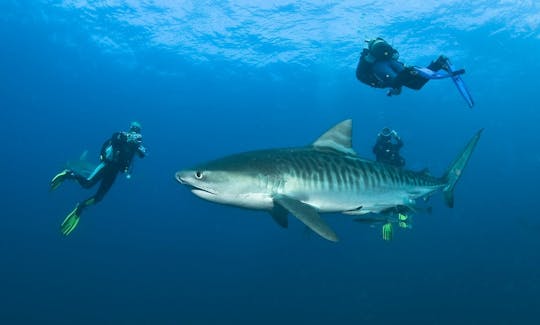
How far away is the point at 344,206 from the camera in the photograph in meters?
4.62

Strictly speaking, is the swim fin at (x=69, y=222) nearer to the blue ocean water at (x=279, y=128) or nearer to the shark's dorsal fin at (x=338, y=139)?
the blue ocean water at (x=279, y=128)

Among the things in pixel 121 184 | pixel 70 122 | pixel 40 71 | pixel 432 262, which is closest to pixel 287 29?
pixel 432 262

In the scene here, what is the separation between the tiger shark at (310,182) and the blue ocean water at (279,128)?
2717 millimetres

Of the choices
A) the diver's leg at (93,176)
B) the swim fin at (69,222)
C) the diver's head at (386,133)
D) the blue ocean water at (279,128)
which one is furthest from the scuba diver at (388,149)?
the swim fin at (69,222)

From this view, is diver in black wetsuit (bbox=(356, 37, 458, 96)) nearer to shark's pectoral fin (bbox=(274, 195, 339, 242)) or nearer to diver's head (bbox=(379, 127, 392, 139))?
diver's head (bbox=(379, 127, 392, 139))

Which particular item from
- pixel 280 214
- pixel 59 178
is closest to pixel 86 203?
pixel 59 178

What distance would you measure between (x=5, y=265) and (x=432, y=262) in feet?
162

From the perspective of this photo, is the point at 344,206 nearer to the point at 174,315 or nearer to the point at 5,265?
the point at 174,315

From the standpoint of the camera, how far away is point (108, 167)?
384 inches

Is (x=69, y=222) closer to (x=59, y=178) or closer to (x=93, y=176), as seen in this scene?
(x=59, y=178)

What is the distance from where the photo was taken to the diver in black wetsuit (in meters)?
7.04

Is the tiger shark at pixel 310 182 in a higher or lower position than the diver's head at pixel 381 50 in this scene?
lower

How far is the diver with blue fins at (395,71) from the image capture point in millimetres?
7020

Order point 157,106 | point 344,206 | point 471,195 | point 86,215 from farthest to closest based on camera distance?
point 86,215
point 157,106
point 471,195
point 344,206
